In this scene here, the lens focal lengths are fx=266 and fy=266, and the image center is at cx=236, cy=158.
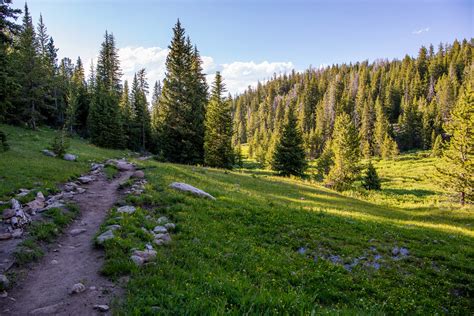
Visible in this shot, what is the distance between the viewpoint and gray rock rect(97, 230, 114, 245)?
793 centimetres

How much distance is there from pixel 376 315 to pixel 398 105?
160 meters

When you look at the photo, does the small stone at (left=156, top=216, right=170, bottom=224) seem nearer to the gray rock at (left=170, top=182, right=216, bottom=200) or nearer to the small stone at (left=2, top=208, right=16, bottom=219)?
the gray rock at (left=170, top=182, right=216, bottom=200)

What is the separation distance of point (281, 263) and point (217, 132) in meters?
31.6

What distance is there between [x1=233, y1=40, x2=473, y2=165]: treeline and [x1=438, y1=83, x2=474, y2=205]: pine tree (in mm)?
45773

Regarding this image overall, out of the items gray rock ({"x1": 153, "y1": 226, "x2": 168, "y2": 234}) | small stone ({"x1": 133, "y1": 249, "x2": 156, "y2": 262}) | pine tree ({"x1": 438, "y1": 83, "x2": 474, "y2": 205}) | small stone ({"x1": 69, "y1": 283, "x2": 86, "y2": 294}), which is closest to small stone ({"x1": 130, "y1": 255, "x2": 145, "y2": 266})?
small stone ({"x1": 133, "y1": 249, "x2": 156, "y2": 262})

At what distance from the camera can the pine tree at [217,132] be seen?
38.9 m

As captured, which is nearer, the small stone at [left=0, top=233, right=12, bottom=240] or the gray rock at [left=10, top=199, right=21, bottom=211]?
the small stone at [left=0, top=233, right=12, bottom=240]

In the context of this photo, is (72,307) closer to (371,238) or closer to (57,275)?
(57,275)

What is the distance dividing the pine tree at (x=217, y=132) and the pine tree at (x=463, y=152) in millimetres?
27808

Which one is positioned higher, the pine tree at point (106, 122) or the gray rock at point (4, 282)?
the pine tree at point (106, 122)

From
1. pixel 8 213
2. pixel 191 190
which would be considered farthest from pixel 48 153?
pixel 8 213

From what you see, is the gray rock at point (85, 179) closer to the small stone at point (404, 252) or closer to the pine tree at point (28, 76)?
the small stone at point (404, 252)

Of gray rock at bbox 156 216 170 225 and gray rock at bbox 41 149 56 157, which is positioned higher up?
gray rock at bbox 41 149 56 157

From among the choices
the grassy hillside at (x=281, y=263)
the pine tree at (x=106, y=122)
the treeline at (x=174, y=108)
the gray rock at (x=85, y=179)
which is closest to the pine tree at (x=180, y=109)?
the treeline at (x=174, y=108)
